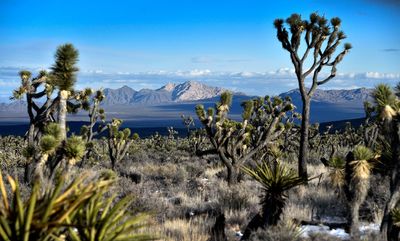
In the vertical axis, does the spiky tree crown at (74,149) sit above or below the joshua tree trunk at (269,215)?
above

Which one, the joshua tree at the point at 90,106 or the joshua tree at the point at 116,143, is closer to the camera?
the joshua tree at the point at 90,106

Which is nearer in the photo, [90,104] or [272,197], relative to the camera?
[272,197]

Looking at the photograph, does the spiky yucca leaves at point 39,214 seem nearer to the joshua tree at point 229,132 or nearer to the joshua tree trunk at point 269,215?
the joshua tree trunk at point 269,215

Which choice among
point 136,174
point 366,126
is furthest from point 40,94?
point 366,126

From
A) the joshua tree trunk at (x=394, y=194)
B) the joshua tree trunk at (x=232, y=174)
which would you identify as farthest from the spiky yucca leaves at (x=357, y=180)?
the joshua tree trunk at (x=232, y=174)

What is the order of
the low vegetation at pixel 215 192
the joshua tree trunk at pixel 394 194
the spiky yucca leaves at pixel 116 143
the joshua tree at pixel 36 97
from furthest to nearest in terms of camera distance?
the spiky yucca leaves at pixel 116 143
the joshua tree at pixel 36 97
the joshua tree trunk at pixel 394 194
the low vegetation at pixel 215 192

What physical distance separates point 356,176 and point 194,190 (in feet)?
23.5

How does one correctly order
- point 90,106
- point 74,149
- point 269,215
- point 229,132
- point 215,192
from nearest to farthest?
point 269,215 < point 74,149 < point 215,192 < point 229,132 < point 90,106

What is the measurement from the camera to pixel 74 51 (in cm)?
892

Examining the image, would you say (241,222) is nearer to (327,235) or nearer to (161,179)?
(327,235)

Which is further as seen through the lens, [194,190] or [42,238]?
[194,190]

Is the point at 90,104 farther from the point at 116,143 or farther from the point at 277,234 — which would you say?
the point at 277,234

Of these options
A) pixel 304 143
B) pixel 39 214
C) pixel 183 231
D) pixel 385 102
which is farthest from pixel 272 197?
pixel 304 143

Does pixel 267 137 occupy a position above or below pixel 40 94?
below
